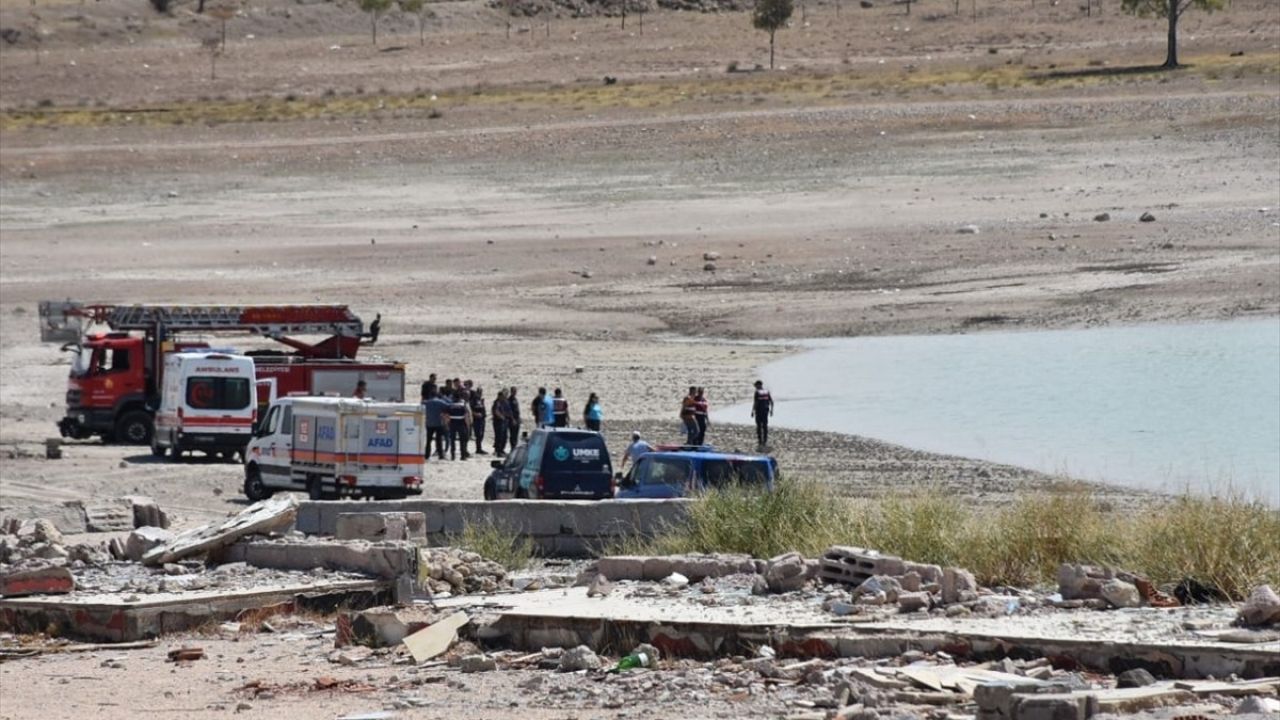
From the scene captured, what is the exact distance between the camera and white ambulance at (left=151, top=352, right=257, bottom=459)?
33969 mm

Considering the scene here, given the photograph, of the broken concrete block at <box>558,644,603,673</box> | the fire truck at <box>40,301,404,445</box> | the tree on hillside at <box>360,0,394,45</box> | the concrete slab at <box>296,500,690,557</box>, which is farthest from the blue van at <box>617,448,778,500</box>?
the tree on hillside at <box>360,0,394,45</box>

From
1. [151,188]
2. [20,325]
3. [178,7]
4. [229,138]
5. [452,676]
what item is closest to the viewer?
[452,676]

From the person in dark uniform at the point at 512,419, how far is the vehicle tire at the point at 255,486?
12.3 feet


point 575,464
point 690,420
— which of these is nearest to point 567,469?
point 575,464

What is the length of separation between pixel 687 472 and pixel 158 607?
23.8ft

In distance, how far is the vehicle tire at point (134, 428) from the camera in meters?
36.3

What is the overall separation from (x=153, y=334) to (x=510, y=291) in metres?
10.5

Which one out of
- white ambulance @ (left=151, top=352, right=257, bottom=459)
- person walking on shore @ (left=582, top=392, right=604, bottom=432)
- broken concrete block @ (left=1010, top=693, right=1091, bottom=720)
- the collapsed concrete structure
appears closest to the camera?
broken concrete block @ (left=1010, top=693, right=1091, bottom=720)

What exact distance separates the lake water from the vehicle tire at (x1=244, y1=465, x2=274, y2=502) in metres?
7.20

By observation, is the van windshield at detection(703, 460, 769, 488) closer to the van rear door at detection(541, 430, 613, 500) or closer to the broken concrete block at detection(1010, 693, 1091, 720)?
the van rear door at detection(541, 430, 613, 500)

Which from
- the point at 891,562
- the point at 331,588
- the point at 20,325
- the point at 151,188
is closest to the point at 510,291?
the point at 20,325

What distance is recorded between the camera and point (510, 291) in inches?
1820

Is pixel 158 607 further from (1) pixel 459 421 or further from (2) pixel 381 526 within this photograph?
(1) pixel 459 421

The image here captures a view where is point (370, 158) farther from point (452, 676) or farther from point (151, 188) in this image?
point (452, 676)
